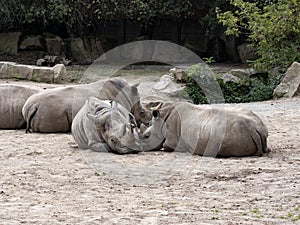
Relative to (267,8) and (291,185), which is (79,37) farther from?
(291,185)

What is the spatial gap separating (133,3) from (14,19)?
3.99 metres

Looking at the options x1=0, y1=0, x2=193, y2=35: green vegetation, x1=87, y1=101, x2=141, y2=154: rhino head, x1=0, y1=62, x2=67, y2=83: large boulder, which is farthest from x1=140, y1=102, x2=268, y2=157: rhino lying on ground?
x1=0, y1=0, x2=193, y2=35: green vegetation

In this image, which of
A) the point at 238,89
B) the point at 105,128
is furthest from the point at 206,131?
the point at 238,89

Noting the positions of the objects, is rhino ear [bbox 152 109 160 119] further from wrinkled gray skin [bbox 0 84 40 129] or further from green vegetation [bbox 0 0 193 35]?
green vegetation [bbox 0 0 193 35]

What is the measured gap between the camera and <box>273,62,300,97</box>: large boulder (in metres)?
16.2

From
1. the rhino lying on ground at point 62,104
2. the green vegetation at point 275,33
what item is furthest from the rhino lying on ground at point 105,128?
the green vegetation at point 275,33

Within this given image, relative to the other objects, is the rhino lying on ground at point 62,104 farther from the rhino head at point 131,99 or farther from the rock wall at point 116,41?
the rock wall at point 116,41

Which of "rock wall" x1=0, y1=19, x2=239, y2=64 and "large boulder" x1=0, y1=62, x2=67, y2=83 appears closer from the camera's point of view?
"large boulder" x1=0, y1=62, x2=67, y2=83

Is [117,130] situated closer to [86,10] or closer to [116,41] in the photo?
[86,10]

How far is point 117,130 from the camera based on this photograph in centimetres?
923

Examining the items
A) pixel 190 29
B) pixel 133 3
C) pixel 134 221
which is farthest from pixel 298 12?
pixel 134 221

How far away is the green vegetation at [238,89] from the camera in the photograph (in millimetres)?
16703

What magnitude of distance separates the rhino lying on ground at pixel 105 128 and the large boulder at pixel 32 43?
51.1ft

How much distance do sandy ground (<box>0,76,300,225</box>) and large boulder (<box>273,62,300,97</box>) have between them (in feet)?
20.2
